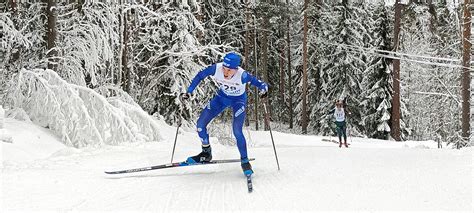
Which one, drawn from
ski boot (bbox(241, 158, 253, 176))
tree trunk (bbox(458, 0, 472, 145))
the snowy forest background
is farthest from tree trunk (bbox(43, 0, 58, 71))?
tree trunk (bbox(458, 0, 472, 145))

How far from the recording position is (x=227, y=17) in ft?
90.3

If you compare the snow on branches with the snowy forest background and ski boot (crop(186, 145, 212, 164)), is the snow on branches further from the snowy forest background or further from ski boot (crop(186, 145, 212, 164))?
ski boot (crop(186, 145, 212, 164))

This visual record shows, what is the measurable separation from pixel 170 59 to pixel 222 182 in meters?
10.7

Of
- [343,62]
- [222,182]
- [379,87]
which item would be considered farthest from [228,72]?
[343,62]

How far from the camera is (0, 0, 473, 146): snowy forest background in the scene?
9.45 m

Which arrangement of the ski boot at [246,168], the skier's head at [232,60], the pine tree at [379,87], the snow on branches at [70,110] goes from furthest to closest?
1. the pine tree at [379,87]
2. the snow on branches at [70,110]
3. the skier's head at [232,60]
4. the ski boot at [246,168]

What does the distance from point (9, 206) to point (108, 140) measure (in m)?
4.80

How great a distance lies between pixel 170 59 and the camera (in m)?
16.4

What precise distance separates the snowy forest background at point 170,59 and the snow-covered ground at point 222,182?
3.28 ft

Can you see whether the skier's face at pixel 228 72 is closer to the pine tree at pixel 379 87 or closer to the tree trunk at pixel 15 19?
the tree trunk at pixel 15 19

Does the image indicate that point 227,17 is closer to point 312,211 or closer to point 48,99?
point 48,99

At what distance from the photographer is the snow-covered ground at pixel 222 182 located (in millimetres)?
4977

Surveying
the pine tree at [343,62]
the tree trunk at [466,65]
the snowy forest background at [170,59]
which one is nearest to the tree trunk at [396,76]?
the snowy forest background at [170,59]

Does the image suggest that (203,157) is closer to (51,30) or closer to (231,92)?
(231,92)
